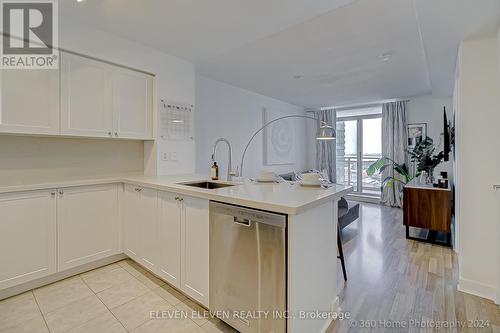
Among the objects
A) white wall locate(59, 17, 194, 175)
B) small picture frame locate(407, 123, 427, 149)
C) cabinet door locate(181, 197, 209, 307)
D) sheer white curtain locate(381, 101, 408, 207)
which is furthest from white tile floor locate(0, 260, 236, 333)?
small picture frame locate(407, 123, 427, 149)

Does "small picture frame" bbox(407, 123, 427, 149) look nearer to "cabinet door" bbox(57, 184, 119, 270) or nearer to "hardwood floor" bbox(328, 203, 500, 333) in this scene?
"hardwood floor" bbox(328, 203, 500, 333)

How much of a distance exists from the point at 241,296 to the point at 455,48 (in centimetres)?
306

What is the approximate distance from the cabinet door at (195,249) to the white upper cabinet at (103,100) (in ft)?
4.52

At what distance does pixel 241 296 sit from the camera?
1519mm

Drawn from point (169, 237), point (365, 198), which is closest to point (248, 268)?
point (169, 237)

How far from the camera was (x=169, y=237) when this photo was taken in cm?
205

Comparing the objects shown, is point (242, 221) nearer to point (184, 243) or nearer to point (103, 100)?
point (184, 243)

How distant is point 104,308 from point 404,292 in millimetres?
2526

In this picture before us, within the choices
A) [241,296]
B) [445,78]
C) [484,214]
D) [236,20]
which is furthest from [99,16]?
[445,78]

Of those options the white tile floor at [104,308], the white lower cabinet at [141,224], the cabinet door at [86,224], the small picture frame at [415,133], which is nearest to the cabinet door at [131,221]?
the white lower cabinet at [141,224]

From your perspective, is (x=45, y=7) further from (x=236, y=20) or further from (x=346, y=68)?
(x=346, y=68)

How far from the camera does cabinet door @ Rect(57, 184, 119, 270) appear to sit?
228 centimetres

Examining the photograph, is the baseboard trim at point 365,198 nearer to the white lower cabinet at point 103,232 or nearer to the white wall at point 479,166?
the white wall at point 479,166

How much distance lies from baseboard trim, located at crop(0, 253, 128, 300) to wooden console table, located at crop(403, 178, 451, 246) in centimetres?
379
